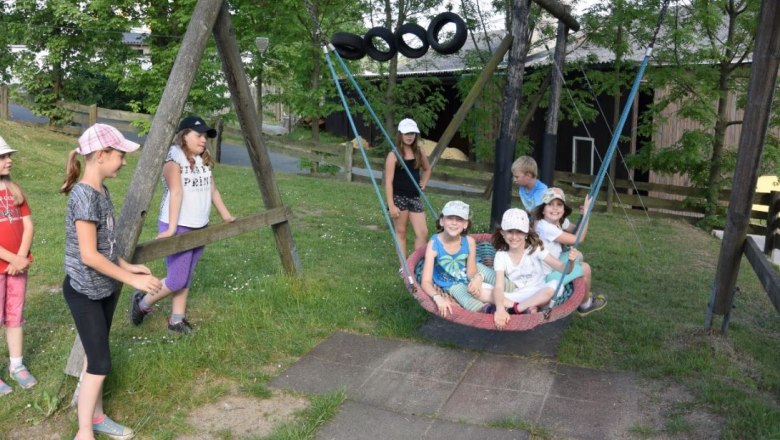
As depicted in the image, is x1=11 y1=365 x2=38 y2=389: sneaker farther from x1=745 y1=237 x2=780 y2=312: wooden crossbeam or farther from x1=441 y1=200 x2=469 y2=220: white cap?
x1=745 y1=237 x2=780 y2=312: wooden crossbeam

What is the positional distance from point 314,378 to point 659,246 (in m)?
6.40

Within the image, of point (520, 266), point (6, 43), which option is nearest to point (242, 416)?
point (520, 266)

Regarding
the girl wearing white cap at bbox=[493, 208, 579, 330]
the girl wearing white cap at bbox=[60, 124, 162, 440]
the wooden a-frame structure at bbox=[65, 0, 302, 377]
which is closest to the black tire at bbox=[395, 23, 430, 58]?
the wooden a-frame structure at bbox=[65, 0, 302, 377]

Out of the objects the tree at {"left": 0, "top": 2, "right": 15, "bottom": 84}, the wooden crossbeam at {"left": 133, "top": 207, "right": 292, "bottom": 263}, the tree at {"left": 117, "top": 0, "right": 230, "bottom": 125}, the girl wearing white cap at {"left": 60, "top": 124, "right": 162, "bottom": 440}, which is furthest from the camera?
the tree at {"left": 0, "top": 2, "right": 15, "bottom": 84}

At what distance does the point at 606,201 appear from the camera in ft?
42.6

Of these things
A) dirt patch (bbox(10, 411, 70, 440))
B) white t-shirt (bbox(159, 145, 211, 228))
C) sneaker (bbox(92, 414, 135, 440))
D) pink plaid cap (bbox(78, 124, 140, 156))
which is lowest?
dirt patch (bbox(10, 411, 70, 440))

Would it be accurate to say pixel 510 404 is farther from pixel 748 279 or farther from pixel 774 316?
pixel 748 279

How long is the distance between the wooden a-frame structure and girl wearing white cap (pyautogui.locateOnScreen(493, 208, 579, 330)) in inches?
73.5

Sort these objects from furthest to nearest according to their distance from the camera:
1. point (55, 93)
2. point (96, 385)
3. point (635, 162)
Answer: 1. point (55, 93)
2. point (635, 162)
3. point (96, 385)

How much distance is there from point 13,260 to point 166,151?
3.37 ft

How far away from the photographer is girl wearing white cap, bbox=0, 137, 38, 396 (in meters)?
3.94

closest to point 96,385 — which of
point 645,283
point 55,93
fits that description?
point 645,283

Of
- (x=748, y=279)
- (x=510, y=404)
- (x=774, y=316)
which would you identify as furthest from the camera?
(x=748, y=279)

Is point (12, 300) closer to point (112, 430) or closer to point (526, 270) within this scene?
point (112, 430)
